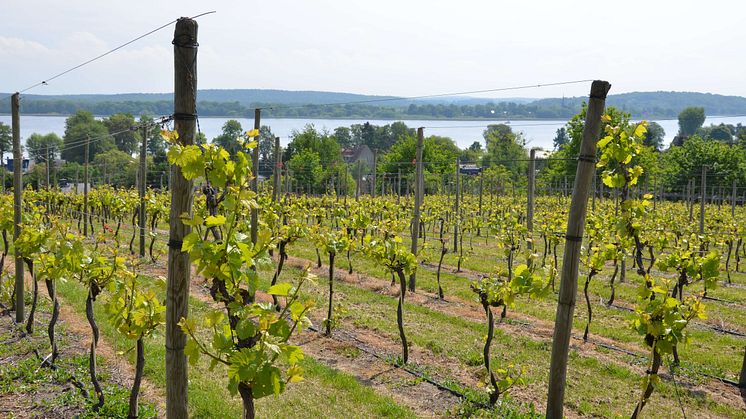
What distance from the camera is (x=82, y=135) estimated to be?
92.6 m

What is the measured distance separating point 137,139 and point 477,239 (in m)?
99.2

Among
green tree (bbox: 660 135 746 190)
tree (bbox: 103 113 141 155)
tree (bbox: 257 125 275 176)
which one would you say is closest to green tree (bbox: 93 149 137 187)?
tree (bbox: 257 125 275 176)

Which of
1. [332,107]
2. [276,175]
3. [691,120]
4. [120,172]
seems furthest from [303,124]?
[691,120]

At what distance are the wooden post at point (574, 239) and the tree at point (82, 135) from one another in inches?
3595

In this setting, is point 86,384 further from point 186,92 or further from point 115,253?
point 186,92

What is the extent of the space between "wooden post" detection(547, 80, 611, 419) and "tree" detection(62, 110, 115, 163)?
9131cm

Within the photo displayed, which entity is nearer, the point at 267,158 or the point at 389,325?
the point at 389,325

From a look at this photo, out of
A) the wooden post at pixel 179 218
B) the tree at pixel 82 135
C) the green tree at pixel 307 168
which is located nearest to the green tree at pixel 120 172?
the green tree at pixel 307 168

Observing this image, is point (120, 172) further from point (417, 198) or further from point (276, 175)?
point (417, 198)

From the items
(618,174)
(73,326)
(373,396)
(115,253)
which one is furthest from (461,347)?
(73,326)

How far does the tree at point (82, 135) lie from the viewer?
301ft

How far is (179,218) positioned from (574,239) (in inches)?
115

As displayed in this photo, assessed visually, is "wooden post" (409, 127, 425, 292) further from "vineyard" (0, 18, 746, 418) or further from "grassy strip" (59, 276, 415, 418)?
"grassy strip" (59, 276, 415, 418)

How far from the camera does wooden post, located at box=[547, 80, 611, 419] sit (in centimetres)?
450
